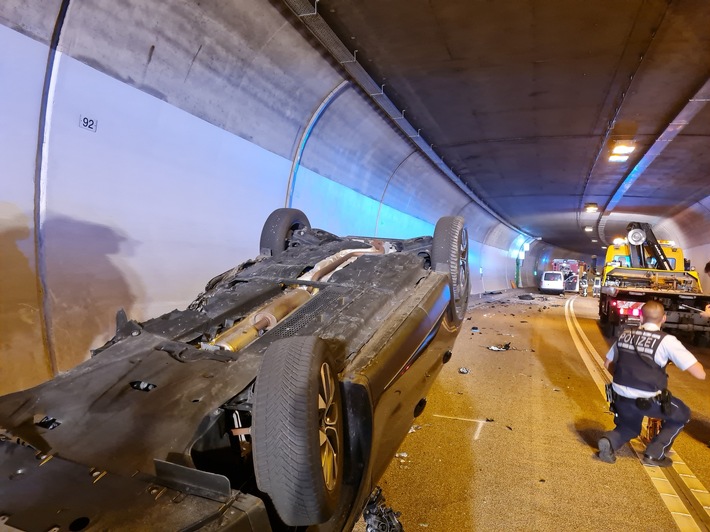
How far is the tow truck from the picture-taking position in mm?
9203

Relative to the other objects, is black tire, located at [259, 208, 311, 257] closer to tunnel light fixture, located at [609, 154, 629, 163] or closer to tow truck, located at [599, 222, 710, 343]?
tow truck, located at [599, 222, 710, 343]

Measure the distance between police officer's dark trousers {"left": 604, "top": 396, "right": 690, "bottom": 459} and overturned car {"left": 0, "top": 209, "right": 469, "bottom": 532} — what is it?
164 cm

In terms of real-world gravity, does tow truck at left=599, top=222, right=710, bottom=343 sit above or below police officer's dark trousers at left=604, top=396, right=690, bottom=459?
above

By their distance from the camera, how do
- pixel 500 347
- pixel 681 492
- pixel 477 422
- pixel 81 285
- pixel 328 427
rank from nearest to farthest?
pixel 328 427 → pixel 681 492 → pixel 477 422 → pixel 81 285 → pixel 500 347

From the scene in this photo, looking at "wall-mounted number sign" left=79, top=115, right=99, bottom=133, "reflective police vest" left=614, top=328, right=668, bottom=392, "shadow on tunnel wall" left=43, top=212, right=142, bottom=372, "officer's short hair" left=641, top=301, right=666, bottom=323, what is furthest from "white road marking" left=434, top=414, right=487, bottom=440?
"wall-mounted number sign" left=79, top=115, right=99, bottom=133

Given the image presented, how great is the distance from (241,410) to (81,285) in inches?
132

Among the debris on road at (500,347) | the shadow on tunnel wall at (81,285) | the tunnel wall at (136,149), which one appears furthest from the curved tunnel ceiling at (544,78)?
the debris on road at (500,347)

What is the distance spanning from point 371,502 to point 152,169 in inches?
185

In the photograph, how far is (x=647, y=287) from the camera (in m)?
11.3

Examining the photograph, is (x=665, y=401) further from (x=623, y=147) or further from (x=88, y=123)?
(x=623, y=147)

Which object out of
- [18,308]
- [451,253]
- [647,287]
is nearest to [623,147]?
[647,287]

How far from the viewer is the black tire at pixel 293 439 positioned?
1.73m

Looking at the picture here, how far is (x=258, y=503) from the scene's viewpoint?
5.22 feet

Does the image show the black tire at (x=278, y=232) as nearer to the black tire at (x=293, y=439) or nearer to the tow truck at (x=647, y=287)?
the black tire at (x=293, y=439)
